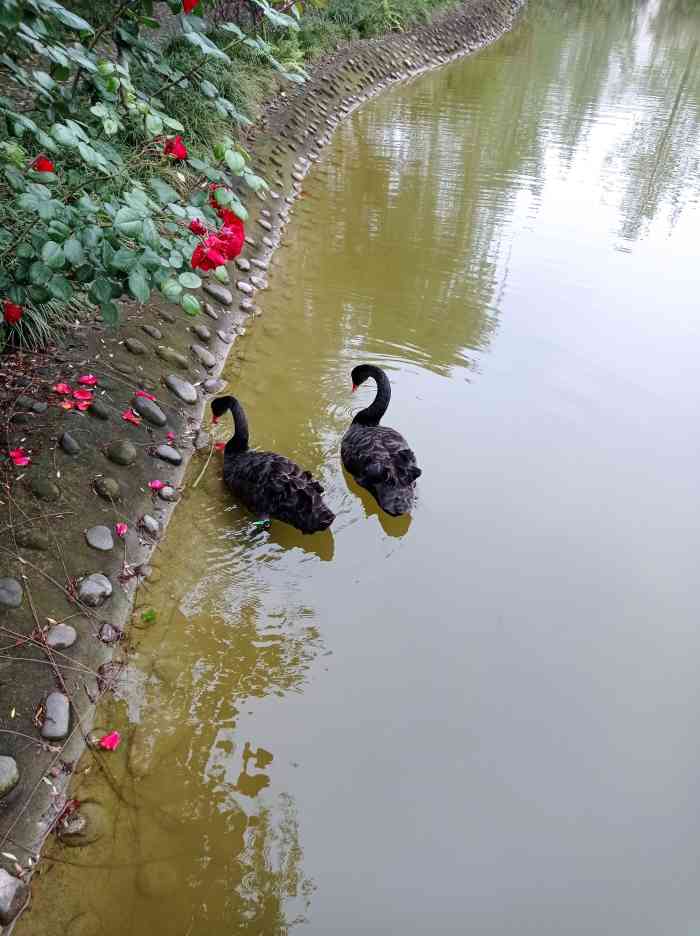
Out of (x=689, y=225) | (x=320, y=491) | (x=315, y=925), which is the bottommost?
(x=315, y=925)

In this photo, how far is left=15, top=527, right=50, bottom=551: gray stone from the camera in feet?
11.4

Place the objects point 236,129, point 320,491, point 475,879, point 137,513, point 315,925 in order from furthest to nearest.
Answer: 1. point 236,129
2. point 320,491
3. point 137,513
4. point 475,879
5. point 315,925

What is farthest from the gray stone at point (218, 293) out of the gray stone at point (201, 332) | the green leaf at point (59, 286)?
the green leaf at point (59, 286)

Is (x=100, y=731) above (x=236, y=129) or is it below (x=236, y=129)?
below

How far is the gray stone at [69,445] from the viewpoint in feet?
13.1

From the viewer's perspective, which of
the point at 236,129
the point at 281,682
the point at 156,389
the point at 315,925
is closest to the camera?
the point at 315,925

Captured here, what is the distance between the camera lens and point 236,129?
328 inches

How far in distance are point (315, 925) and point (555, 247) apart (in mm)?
8059

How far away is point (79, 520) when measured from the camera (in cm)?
377

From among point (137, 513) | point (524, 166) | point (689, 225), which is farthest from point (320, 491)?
point (524, 166)

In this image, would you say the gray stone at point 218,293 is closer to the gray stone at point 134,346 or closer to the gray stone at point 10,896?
the gray stone at point 134,346

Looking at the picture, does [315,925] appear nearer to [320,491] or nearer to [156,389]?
[320,491]

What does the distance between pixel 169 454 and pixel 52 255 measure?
2068 mm

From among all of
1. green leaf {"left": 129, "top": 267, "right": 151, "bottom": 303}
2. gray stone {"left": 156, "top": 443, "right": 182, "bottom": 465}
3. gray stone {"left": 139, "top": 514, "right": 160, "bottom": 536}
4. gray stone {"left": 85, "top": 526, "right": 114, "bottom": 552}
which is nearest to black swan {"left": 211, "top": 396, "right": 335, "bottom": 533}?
gray stone {"left": 156, "top": 443, "right": 182, "bottom": 465}
